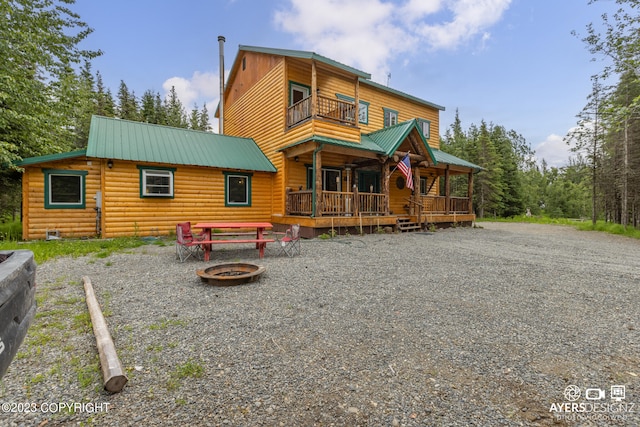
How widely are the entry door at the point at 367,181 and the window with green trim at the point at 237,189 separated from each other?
5.99 metres

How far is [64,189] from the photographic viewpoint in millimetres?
10008

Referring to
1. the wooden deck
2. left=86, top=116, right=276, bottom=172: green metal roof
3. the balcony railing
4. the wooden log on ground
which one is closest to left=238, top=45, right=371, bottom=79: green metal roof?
the balcony railing

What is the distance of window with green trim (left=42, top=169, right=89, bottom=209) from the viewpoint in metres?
9.71

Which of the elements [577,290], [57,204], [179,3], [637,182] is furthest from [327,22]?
[637,182]

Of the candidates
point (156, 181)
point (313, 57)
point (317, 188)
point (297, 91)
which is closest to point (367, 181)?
point (317, 188)

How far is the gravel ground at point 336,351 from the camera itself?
1.98 m

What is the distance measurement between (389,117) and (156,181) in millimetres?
12964

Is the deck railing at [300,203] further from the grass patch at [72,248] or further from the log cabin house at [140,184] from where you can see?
the grass patch at [72,248]

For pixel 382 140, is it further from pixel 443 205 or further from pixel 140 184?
pixel 140 184

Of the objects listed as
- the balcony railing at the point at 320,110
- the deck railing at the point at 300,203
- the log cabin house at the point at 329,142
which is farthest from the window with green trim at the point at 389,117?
the deck railing at the point at 300,203

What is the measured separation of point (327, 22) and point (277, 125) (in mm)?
8189

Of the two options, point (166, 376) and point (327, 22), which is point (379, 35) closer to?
point (327, 22)

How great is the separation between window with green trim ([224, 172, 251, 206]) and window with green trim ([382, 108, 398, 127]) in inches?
352

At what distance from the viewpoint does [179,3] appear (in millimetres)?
14258
